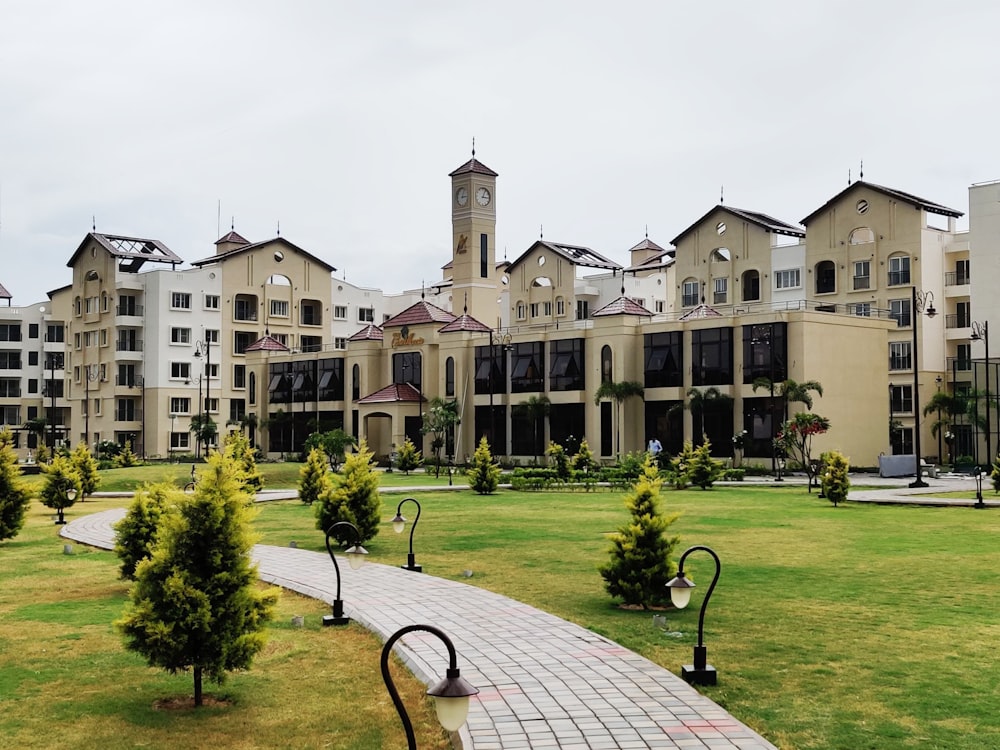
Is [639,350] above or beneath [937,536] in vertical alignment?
above

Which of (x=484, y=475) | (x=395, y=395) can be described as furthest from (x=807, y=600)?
(x=395, y=395)

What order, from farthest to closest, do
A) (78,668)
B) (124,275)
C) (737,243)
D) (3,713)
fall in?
(124,275) < (737,243) < (78,668) < (3,713)

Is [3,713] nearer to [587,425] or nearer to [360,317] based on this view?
[587,425]

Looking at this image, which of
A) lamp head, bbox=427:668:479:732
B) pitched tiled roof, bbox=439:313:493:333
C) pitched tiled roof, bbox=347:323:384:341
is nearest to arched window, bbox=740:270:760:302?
pitched tiled roof, bbox=439:313:493:333

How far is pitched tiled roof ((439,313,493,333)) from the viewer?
210 ft

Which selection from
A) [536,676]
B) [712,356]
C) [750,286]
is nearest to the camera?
[536,676]

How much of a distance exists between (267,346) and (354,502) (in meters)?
57.1

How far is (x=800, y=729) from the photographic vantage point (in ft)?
28.1

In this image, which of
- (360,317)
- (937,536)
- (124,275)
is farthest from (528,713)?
(360,317)

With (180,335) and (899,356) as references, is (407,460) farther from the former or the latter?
(180,335)

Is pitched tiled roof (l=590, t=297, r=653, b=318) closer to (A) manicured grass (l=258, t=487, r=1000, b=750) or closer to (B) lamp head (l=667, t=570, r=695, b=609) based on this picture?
(A) manicured grass (l=258, t=487, r=1000, b=750)

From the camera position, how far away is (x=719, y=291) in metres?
68.5

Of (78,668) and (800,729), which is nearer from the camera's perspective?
(800,729)

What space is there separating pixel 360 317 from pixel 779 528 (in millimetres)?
66785
